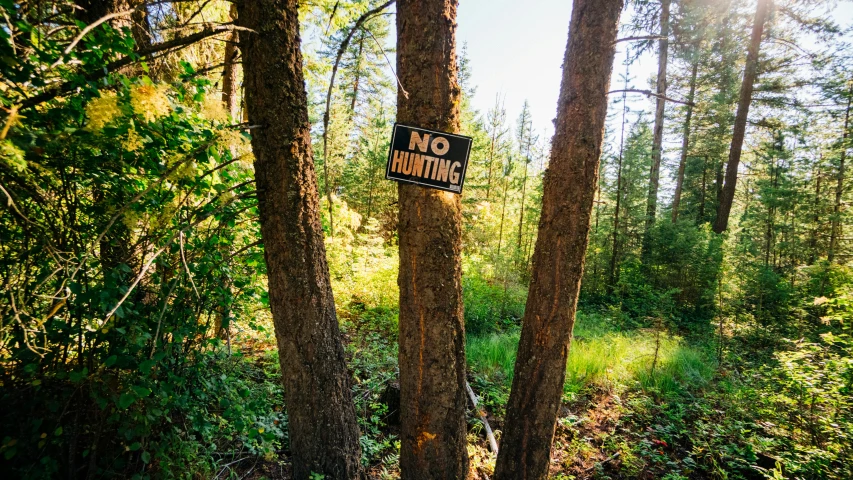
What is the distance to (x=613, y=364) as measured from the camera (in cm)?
510

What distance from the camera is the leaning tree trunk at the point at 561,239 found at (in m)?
2.20

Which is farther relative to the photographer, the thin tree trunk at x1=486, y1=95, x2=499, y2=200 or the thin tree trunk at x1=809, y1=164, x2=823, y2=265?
the thin tree trunk at x1=486, y1=95, x2=499, y2=200

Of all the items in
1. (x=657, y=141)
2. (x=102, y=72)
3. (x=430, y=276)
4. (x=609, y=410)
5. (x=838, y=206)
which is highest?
(x=657, y=141)

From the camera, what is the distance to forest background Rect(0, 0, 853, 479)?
5.25ft

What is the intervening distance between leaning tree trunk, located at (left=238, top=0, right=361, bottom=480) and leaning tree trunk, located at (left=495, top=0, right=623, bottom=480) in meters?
1.28

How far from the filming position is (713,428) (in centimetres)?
382

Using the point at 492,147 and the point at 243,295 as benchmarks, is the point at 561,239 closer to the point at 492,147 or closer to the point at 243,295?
the point at 243,295

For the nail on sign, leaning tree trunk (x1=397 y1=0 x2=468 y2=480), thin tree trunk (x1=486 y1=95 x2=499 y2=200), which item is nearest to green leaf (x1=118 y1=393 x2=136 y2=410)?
leaning tree trunk (x1=397 y1=0 x2=468 y2=480)

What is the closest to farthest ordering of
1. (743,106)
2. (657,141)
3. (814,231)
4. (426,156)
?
1. (426,156)
2. (814,231)
3. (743,106)
4. (657,141)

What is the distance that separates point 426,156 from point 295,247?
1.00m

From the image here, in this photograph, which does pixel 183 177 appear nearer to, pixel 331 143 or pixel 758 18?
pixel 331 143

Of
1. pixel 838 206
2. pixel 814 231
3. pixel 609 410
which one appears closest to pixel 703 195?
pixel 838 206

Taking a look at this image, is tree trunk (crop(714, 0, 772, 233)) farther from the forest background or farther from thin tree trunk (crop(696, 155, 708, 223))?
thin tree trunk (crop(696, 155, 708, 223))

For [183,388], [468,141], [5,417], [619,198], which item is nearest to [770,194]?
[619,198]
